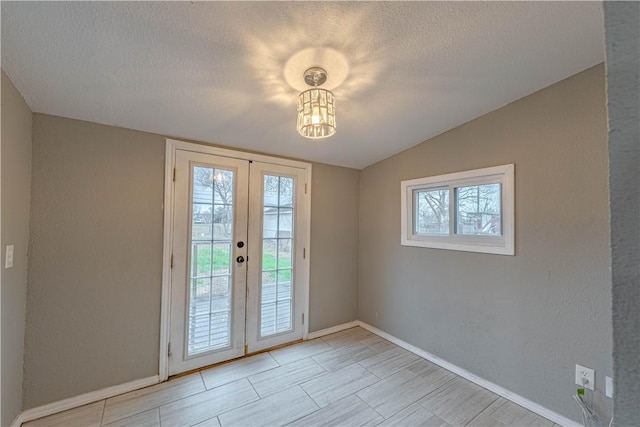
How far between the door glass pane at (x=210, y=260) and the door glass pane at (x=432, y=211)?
190 cm

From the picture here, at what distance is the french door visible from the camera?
2330mm

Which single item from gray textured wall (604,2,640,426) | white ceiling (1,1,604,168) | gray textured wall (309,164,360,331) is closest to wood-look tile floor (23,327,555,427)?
gray textured wall (309,164,360,331)

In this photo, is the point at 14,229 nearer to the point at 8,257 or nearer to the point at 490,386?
the point at 8,257

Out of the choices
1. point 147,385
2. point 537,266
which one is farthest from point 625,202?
point 147,385

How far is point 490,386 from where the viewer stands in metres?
2.17

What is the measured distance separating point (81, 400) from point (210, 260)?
1257 mm

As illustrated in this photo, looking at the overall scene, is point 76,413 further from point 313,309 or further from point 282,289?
point 313,309

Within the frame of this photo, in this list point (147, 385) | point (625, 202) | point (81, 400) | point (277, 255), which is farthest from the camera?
point (277, 255)

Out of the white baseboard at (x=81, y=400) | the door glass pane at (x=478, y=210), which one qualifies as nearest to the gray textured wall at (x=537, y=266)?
the door glass pane at (x=478, y=210)

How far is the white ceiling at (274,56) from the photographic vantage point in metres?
1.24

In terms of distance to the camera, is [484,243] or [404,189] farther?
[404,189]

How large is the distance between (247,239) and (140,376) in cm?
135

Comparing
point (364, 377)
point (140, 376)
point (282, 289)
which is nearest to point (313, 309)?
point (282, 289)

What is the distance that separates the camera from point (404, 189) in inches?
114
